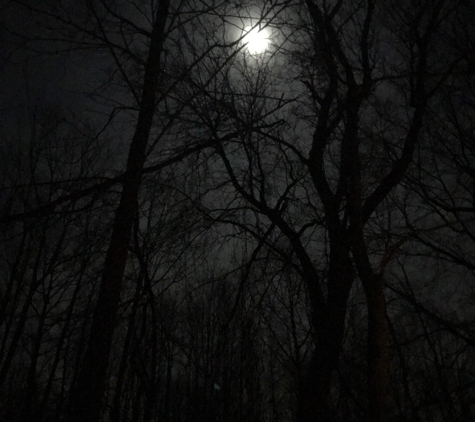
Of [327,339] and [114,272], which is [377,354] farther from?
[114,272]

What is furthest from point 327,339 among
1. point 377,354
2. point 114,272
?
point 114,272

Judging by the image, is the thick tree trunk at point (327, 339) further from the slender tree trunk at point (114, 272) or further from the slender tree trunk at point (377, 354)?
the slender tree trunk at point (114, 272)

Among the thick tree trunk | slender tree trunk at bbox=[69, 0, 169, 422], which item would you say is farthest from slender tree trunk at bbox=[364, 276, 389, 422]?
slender tree trunk at bbox=[69, 0, 169, 422]

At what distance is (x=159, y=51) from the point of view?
3.91 meters

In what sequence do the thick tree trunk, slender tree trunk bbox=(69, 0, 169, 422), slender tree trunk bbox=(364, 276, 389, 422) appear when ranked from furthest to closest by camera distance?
1. the thick tree trunk
2. slender tree trunk bbox=(364, 276, 389, 422)
3. slender tree trunk bbox=(69, 0, 169, 422)

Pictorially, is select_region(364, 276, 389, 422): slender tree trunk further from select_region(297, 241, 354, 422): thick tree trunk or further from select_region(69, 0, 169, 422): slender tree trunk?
select_region(69, 0, 169, 422): slender tree trunk

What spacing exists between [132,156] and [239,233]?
7.89 ft

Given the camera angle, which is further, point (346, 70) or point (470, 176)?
point (470, 176)

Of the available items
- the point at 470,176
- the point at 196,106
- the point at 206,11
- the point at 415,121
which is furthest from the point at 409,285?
the point at 206,11

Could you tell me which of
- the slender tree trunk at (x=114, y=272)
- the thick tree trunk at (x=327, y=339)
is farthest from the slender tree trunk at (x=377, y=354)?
the slender tree trunk at (x=114, y=272)

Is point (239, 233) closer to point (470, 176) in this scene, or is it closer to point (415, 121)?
point (415, 121)

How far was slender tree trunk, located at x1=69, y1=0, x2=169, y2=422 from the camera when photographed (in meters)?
2.68

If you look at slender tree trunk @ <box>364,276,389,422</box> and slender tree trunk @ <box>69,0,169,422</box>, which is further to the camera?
slender tree trunk @ <box>364,276,389,422</box>

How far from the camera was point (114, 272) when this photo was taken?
3043 mm
